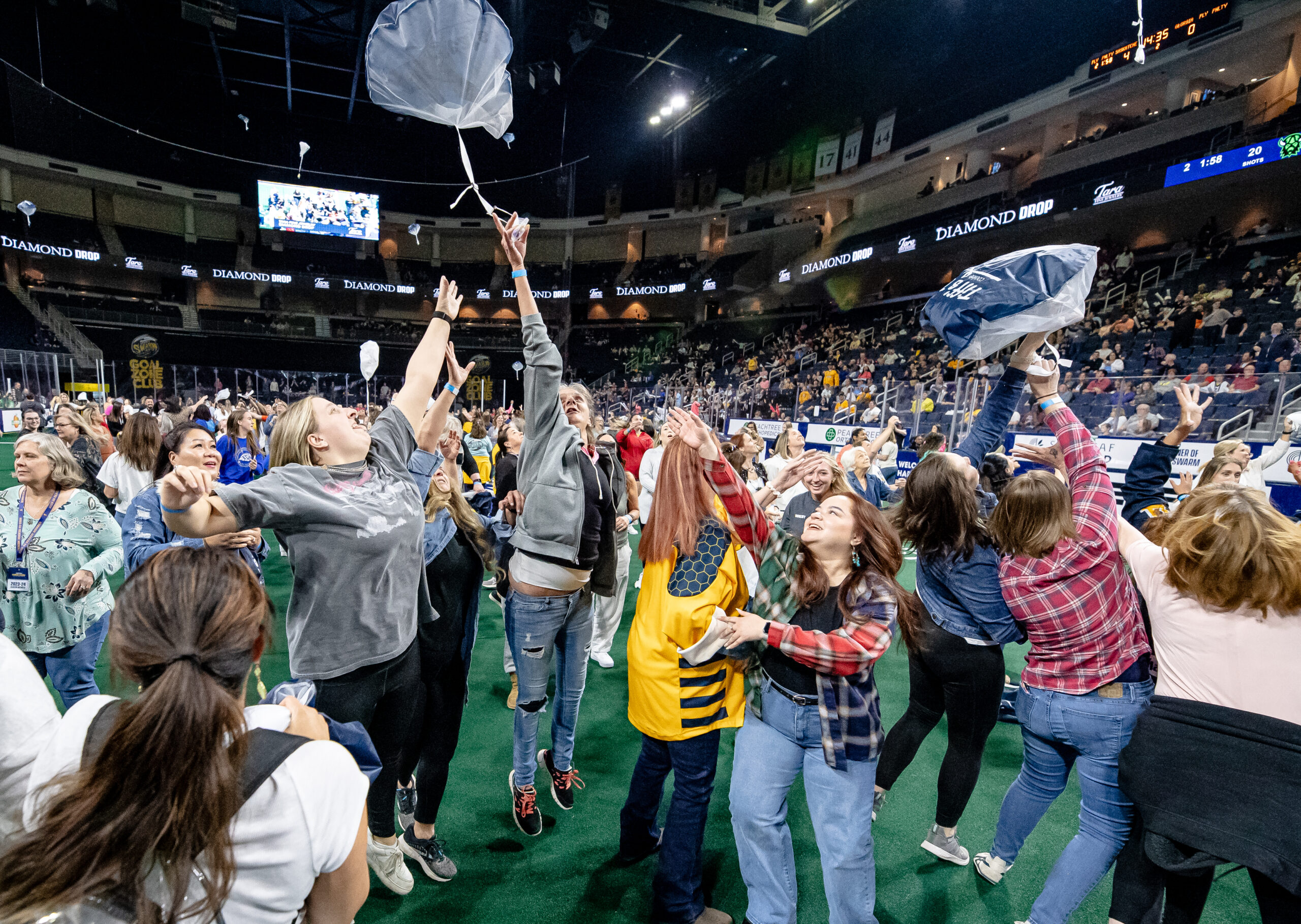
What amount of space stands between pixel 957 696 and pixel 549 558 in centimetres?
171

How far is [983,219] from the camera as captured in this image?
49.5 ft

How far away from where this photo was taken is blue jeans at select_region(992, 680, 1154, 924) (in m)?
1.83

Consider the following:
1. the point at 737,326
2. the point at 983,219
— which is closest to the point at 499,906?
the point at 983,219

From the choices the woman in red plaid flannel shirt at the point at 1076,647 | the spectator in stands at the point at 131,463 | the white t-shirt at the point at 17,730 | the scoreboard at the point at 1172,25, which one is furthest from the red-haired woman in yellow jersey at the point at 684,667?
the scoreboard at the point at 1172,25

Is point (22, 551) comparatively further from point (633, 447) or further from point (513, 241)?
point (633, 447)

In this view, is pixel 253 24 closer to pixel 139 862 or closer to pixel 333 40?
pixel 333 40

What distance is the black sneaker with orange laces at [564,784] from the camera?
8.75 feet

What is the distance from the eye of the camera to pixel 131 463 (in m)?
3.92

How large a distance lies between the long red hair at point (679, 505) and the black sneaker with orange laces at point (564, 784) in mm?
1363

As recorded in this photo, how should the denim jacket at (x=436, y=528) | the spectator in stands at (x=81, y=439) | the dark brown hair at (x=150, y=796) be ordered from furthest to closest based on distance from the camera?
the spectator in stands at (x=81, y=439)
the denim jacket at (x=436, y=528)
the dark brown hair at (x=150, y=796)

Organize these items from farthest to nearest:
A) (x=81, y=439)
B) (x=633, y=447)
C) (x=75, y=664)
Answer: (x=633, y=447)
(x=81, y=439)
(x=75, y=664)

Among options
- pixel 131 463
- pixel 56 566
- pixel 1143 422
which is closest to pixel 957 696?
pixel 56 566

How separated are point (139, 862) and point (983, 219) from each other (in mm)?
18392

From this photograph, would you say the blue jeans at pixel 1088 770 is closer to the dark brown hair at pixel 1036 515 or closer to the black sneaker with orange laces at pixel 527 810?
the dark brown hair at pixel 1036 515
